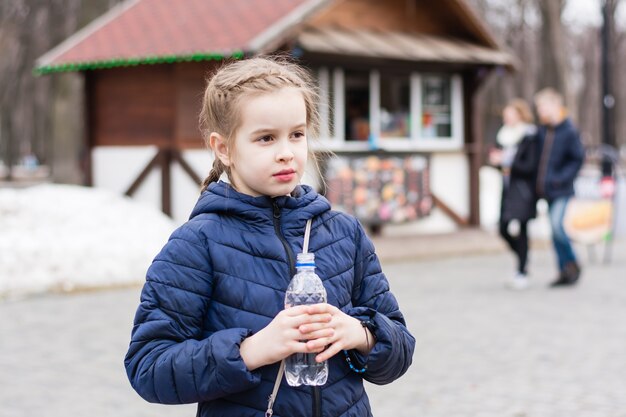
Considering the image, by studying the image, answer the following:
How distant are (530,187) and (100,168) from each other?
25.1 ft

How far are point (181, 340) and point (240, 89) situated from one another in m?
0.58

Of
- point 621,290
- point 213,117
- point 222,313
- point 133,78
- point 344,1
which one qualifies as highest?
point 344,1

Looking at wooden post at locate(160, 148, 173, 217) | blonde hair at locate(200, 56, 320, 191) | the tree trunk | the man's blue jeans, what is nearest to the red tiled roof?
wooden post at locate(160, 148, 173, 217)

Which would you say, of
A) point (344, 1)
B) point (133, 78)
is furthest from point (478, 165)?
point (133, 78)

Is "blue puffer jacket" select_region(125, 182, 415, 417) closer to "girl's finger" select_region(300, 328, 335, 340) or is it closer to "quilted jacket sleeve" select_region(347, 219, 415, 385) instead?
"quilted jacket sleeve" select_region(347, 219, 415, 385)

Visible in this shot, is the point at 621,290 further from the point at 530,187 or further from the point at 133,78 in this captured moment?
the point at 133,78

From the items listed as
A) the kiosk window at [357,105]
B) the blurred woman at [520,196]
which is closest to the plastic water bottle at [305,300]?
the blurred woman at [520,196]

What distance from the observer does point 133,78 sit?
15.6 metres

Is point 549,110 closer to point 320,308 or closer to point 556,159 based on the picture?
point 556,159

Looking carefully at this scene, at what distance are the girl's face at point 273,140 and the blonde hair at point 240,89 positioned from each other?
0.05 ft

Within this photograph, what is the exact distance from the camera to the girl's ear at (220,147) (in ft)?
8.36

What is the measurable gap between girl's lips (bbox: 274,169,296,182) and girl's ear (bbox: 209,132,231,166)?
0.52 feet

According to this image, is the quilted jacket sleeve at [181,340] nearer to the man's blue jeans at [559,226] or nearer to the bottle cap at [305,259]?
the bottle cap at [305,259]

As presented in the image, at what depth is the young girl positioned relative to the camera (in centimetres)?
236
